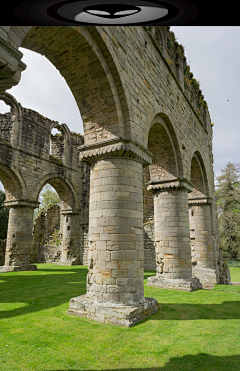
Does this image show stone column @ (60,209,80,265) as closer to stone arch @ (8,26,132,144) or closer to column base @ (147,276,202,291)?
column base @ (147,276,202,291)

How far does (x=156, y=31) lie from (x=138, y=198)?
651cm

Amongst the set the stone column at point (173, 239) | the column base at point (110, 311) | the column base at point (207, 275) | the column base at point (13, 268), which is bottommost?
the column base at point (207, 275)

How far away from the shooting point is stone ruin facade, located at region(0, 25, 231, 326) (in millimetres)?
4609

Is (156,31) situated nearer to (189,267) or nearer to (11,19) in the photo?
(189,267)

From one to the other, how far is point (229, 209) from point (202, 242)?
58.7 ft

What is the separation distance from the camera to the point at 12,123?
45.4 feet

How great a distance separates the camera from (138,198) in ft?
17.0

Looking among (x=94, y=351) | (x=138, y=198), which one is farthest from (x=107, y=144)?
(x=94, y=351)

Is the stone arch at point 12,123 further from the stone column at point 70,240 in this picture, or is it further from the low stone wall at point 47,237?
the low stone wall at point 47,237

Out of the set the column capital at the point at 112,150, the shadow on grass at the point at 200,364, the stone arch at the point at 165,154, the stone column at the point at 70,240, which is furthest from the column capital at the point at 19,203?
the shadow on grass at the point at 200,364

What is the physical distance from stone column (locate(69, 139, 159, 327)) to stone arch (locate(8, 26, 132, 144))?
52 centimetres

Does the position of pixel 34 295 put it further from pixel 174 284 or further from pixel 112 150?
pixel 112 150

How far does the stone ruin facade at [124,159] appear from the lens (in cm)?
461

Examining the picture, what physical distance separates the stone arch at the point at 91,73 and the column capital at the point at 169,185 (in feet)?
12.1
